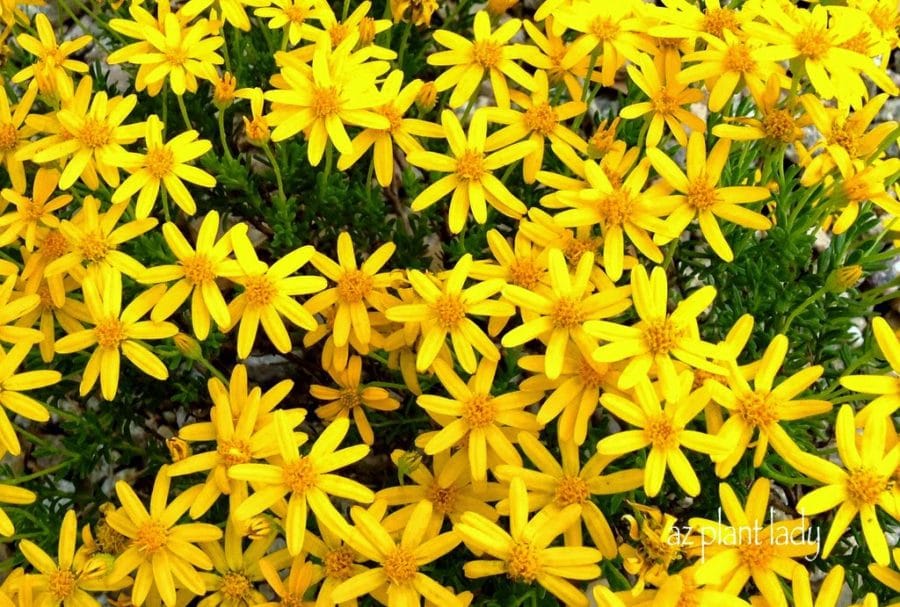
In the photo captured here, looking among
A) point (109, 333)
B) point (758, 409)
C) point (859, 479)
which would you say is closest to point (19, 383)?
point (109, 333)

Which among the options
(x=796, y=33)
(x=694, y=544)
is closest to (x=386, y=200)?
(x=796, y=33)

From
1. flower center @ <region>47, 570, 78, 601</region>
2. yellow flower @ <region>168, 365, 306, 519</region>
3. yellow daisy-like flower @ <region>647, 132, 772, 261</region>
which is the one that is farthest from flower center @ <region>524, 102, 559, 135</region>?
flower center @ <region>47, 570, 78, 601</region>

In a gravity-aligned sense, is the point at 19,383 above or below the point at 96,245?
below

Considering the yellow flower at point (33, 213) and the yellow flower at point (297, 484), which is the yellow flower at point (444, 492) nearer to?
the yellow flower at point (297, 484)

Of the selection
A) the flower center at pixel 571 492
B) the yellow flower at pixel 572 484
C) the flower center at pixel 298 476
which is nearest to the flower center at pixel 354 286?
the flower center at pixel 298 476

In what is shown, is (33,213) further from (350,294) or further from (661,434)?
(661,434)

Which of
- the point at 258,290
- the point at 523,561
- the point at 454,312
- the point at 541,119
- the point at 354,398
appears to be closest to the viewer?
the point at 523,561

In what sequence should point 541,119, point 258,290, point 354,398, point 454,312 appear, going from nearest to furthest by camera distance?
point 454,312 → point 258,290 → point 354,398 → point 541,119

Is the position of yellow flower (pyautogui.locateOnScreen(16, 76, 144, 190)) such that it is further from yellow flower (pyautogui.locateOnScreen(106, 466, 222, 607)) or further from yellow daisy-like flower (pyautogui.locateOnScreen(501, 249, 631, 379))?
yellow daisy-like flower (pyautogui.locateOnScreen(501, 249, 631, 379))
